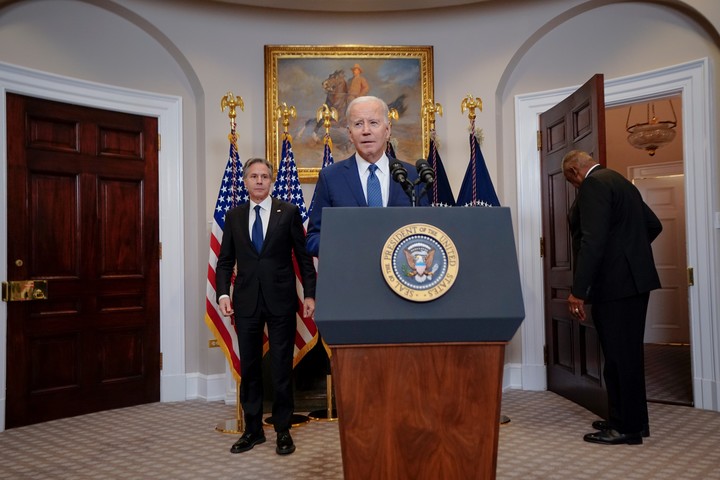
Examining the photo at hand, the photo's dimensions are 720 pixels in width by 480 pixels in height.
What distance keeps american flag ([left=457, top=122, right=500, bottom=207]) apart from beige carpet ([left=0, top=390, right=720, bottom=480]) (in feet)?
5.21

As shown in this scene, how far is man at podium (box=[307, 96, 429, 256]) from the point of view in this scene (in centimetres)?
217

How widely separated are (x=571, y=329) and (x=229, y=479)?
2.89 meters

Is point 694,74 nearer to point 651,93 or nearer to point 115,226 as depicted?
point 651,93

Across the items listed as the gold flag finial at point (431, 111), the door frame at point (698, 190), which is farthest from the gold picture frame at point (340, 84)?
the door frame at point (698, 190)

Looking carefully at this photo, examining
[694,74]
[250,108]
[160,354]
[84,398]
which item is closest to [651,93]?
[694,74]

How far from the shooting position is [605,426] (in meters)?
3.92

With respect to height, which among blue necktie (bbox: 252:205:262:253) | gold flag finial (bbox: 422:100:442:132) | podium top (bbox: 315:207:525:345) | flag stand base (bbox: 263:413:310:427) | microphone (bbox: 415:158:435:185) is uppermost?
gold flag finial (bbox: 422:100:442:132)

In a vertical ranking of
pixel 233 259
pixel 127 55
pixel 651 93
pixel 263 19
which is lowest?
pixel 233 259

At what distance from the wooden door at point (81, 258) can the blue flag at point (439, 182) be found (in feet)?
7.56

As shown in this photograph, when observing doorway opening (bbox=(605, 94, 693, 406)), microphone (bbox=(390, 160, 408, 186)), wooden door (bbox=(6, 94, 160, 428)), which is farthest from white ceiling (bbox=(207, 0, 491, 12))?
doorway opening (bbox=(605, 94, 693, 406))

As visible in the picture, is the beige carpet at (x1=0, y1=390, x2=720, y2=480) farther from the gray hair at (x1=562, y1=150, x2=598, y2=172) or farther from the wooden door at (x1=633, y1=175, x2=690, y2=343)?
the wooden door at (x1=633, y1=175, x2=690, y2=343)

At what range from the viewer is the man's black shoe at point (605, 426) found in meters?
3.75

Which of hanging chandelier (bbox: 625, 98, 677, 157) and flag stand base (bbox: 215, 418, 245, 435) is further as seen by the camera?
hanging chandelier (bbox: 625, 98, 677, 157)

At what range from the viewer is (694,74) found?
4559 millimetres
